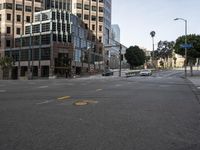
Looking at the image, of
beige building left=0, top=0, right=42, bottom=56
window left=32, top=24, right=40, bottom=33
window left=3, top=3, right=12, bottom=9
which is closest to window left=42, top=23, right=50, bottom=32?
window left=32, top=24, right=40, bottom=33

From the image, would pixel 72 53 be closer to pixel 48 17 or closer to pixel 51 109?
pixel 48 17

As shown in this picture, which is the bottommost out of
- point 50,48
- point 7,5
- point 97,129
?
point 97,129

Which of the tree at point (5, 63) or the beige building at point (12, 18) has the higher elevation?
the beige building at point (12, 18)

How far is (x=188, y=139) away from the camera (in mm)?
7660

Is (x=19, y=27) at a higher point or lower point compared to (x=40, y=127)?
higher

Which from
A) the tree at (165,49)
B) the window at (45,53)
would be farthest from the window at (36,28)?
the tree at (165,49)

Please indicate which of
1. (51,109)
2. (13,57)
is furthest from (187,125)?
(13,57)

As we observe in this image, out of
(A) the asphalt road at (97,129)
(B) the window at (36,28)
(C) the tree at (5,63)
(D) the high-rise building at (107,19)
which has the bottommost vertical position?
(A) the asphalt road at (97,129)

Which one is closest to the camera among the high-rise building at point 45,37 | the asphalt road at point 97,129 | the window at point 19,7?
the asphalt road at point 97,129

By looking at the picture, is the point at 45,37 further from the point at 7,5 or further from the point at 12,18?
the point at 7,5

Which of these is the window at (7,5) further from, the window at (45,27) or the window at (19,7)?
the window at (45,27)

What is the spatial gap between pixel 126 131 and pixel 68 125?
4.83ft

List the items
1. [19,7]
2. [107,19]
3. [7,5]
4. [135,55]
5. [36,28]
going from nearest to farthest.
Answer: [36,28], [7,5], [19,7], [135,55], [107,19]

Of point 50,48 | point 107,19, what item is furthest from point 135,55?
point 50,48
